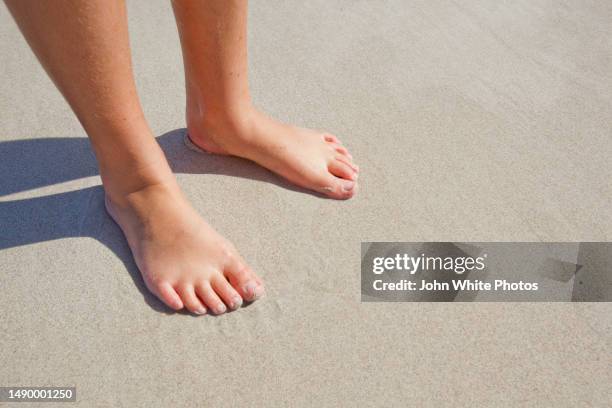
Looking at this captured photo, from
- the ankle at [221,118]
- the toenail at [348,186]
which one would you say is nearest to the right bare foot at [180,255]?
the ankle at [221,118]

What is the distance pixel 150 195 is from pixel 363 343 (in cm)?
52

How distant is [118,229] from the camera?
1.21 metres

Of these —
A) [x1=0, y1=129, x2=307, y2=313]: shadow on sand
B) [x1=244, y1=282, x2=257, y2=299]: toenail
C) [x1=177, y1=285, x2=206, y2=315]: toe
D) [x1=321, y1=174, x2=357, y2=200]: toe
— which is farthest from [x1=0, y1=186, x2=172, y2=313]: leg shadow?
[x1=321, y1=174, x2=357, y2=200]: toe

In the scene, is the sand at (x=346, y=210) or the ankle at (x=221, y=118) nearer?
the sand at (x=346, y=210)

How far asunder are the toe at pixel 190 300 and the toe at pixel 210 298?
11 mm

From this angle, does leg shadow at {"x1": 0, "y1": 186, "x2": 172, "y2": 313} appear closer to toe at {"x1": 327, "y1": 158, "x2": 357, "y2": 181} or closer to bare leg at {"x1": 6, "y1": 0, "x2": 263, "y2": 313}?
bare leg at {"x1": 6, "y1": 0, "x2": 263, "y2": 313}

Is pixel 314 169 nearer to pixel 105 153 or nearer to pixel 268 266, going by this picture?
pixel 268 266

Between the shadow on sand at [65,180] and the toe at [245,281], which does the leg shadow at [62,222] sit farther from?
the toe at [245,281]

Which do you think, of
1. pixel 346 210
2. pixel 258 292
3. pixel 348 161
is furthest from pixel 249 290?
pixel 348 161

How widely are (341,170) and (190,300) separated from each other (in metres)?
0.48

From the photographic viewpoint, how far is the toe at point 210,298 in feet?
3.55

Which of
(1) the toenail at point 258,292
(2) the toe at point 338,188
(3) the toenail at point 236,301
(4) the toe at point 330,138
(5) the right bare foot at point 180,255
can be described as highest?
(4) the toe at point 330,138

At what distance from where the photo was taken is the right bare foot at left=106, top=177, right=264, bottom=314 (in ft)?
3.58

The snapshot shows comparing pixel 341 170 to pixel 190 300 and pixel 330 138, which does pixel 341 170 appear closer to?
pixel 330 138
